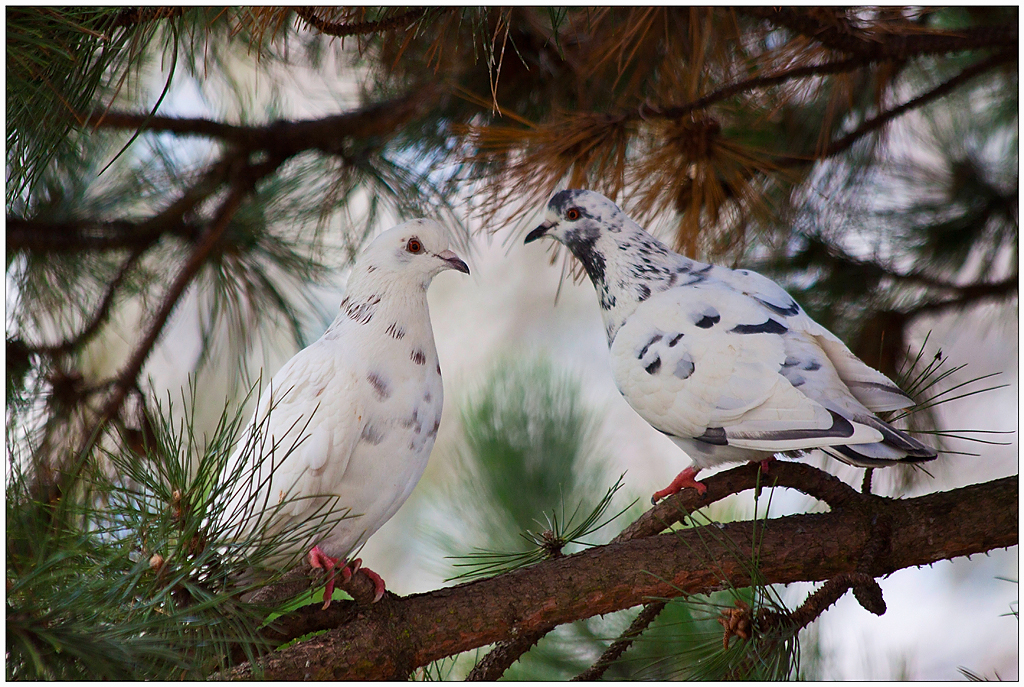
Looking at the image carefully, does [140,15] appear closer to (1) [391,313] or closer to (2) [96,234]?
(1) [391,313]

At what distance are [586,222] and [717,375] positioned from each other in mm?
258

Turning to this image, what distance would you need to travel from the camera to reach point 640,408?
37.2 inches

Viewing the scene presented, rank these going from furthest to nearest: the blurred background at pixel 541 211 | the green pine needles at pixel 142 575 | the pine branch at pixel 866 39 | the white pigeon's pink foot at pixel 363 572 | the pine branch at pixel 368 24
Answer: the blurred background at pixel 541 211 → the pine branch at pixel 866 39 → the pine branch at pixel 368 24 → the white pigeon's pink foot at pixel 363 572 → the green pine needles at pixel 142 575

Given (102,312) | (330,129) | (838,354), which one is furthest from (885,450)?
(102,312)

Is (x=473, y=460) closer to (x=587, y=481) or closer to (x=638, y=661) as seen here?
(x=587, y=481)

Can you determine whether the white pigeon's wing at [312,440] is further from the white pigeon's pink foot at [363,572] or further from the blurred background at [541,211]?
the blurred background at [541,211]

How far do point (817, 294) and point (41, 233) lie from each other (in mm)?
1385

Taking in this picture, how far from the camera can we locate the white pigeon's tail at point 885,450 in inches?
32.0

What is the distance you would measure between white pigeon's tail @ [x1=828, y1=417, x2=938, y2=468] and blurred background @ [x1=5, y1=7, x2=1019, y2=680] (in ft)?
→ 0.86

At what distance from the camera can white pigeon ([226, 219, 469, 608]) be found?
2.85 feet

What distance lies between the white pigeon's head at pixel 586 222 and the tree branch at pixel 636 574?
33cm

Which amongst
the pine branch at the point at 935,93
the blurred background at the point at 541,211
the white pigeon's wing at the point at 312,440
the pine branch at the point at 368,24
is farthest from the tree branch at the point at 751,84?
the white pigeon's wing at the point at 312,440

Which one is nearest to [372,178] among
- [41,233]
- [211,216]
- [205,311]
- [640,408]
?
[211,216]

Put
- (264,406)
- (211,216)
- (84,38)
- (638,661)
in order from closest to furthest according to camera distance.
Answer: (84,38) < (264,406) < (638,661) < (211,216)
